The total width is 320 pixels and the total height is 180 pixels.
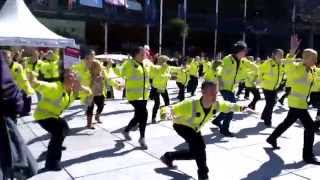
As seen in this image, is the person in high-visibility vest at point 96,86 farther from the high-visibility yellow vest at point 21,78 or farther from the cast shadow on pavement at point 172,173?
the cast shadow on pavement at point 172,173

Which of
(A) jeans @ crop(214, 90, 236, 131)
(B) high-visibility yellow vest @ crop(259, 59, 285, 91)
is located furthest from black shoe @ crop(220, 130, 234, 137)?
Answer: (B) high-visibility yellow vest @ crop(259, 59, 285, 91)

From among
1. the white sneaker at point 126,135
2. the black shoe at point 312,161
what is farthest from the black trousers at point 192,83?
the black shoe at point 312,161

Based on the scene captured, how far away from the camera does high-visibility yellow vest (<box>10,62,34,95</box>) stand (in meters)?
8.00

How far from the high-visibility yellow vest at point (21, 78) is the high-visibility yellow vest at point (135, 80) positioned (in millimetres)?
1632

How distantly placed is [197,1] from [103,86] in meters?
40.9

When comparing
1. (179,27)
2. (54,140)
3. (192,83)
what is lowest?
(192,83)

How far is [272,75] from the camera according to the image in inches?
394

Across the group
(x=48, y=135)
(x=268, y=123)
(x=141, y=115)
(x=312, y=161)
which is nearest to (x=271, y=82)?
(x=268, y=123)

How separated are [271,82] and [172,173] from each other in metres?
4.55

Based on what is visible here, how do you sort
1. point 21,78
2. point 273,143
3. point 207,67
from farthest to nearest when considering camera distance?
1. point 207,67
2. point 21,78
3. point 273,143

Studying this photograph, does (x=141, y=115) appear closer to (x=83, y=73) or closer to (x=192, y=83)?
(x=83, y=73)

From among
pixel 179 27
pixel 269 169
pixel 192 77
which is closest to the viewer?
pixel 269 169

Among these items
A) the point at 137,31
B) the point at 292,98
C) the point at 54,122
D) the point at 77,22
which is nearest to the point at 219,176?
the point at 292,98

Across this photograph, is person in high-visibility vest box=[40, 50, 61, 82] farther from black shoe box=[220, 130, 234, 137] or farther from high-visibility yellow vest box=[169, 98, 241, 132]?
high-visibility yellow vest box=[169, 98, 241, 132]
